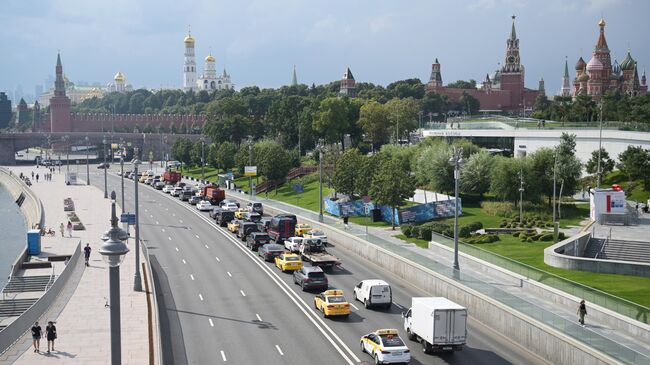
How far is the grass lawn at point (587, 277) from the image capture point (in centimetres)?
3491

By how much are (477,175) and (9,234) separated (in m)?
52.2

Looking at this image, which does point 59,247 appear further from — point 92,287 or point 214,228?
point 92,287

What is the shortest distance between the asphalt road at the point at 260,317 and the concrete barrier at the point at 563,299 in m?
3.50

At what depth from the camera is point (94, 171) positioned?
154 meters

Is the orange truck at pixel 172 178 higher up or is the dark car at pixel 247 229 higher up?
the orange truck at pixel 172 178

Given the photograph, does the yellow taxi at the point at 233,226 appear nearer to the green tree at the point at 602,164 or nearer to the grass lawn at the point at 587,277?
the grass lawn at the point at 587,277

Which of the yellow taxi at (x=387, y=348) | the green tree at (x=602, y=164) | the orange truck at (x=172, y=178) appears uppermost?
the green tree at (x=602, y=164)

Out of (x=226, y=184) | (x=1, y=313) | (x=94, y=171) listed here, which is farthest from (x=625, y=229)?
(x=94, y=171)

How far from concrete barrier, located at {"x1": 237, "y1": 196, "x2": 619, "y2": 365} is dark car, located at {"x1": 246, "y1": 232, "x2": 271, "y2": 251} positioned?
8.15m

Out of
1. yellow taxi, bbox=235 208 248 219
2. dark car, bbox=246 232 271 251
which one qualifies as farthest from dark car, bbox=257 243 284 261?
yellow taxi, bbox=235 208 248 219

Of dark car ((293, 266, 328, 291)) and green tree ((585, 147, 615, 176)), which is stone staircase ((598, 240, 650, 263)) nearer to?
dark car ((293, 266, 328, 291))

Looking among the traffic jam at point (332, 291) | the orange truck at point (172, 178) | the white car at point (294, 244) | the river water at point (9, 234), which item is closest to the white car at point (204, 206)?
the traffic jam at point (332, 291)

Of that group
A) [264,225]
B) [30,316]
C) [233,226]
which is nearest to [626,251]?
[264,225]

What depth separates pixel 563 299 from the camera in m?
32.5
